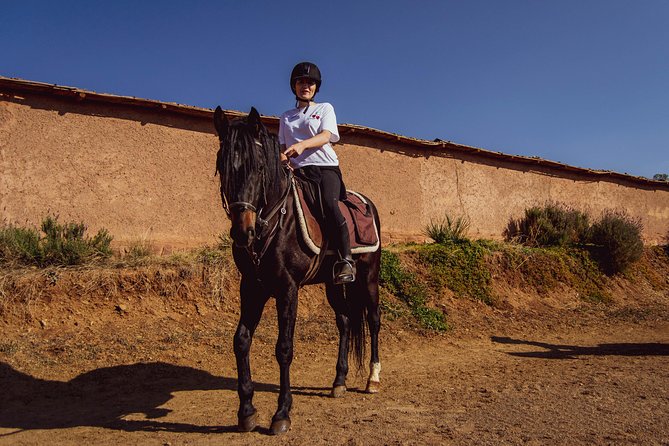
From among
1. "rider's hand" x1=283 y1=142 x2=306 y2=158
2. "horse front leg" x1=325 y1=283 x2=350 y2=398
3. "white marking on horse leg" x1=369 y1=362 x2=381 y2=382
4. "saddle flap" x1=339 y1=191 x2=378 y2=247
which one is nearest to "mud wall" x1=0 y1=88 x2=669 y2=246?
"horse front leg" x1=325 y1=283 x2=350 y2=398

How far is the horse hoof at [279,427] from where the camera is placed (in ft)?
12.4

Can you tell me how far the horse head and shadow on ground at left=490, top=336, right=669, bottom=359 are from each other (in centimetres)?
521

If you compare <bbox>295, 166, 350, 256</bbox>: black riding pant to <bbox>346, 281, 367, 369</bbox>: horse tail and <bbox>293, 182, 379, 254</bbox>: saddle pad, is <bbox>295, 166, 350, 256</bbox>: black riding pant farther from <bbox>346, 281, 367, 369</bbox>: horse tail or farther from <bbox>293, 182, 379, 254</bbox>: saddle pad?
<bbox>346, 281, 367, 369</bbox>: horse tail

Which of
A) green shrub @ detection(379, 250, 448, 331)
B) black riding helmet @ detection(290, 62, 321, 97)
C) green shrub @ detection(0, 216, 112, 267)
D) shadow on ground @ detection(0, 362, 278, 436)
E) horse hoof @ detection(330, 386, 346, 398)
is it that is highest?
black riding helmet @ detection(290, 62, 321, 97)

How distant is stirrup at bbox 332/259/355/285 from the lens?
15.2 ft

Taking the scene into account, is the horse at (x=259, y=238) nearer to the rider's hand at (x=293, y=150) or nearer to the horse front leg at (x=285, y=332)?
the horse front leg at (x=285, y=332)

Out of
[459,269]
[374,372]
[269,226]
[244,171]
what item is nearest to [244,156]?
[244,171]

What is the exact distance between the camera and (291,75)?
477 cm

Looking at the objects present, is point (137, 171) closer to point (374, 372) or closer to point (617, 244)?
point (374, 372)

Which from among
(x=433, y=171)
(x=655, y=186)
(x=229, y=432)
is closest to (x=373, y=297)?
(x=229, y=432)

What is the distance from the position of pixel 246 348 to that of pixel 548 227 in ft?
41.2

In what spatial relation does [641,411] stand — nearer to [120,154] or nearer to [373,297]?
[373,297]

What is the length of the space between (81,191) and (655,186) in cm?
2009

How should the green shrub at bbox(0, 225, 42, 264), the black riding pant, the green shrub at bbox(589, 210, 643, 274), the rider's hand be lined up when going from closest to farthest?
the rider's hand → the black riding pant → the green shrub at bbox(0, 225, 42, 264) → the green shrub at bbox(589, 210, 643, 274)
